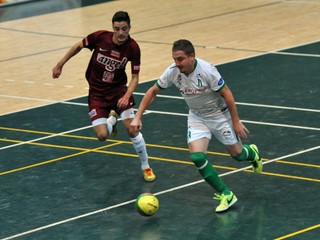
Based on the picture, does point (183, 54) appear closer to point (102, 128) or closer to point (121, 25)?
point (121, 25)

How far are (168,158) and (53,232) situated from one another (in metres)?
3.42

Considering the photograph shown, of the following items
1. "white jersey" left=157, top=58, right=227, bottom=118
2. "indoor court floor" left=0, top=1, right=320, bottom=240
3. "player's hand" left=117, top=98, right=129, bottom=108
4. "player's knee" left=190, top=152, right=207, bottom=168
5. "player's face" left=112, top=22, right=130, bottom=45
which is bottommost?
"indoor court floor" left=0, top=1, right=320, bottom=240

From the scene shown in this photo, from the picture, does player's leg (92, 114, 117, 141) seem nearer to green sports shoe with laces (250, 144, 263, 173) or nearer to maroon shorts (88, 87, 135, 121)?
maroon shorts (88, 87, 135, 121)

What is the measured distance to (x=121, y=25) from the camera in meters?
14.4

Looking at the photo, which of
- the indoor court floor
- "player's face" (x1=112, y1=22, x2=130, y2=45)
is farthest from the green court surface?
"player's face" (x1=112, y1=22, x2=130, y2=45)

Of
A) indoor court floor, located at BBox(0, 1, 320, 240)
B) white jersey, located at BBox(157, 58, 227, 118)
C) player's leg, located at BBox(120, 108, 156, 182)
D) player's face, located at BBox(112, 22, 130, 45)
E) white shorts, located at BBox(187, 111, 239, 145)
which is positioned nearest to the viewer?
indoor court floor, located at BBox(0, 1, 320, 240)

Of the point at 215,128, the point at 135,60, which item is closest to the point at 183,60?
A: the point at 215,128

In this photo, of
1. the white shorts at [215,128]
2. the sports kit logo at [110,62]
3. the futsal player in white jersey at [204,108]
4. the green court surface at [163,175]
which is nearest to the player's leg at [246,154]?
the futsal player in white jersey at [204,108]

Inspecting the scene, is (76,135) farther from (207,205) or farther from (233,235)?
(233,235)

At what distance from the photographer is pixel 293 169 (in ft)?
48.3

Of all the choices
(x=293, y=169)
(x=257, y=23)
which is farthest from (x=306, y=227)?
(x=257, y=23)

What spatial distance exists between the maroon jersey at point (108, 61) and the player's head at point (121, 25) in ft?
0.65

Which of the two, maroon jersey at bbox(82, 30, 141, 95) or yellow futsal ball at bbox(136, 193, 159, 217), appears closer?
yellow futsal ball at bbox(136, 193, 159, 217)

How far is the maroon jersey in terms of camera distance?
48.8ft
